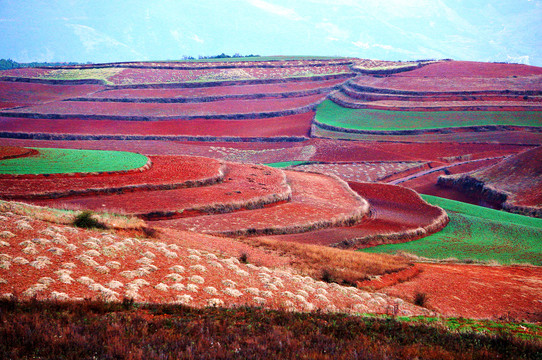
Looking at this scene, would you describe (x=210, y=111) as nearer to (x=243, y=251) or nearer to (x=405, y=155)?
(x=405, y=155)

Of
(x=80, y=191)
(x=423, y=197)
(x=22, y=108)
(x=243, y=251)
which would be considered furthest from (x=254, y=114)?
(x=243, y=251)

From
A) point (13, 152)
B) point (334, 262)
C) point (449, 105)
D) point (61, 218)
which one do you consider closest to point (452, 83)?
point (449, 105)

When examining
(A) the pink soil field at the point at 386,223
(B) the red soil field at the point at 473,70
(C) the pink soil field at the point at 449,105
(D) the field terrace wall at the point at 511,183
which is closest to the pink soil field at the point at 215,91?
(C) the pink soil field at the point at 449,105

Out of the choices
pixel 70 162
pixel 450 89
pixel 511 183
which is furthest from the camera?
pixel 450 89

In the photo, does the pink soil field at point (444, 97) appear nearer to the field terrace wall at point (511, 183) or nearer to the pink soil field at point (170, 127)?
the pink soil field at point (170, 127)

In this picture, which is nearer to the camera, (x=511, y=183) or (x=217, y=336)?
(x=217, y=336)

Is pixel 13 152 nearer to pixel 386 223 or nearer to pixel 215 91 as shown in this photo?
pixel 386 223

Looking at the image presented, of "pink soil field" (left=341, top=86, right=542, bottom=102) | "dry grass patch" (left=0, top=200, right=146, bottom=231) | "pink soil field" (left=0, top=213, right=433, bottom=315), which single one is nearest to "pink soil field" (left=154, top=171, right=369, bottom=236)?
"dry grass patch" (left=0, top=200, right=146, bottom=231)
